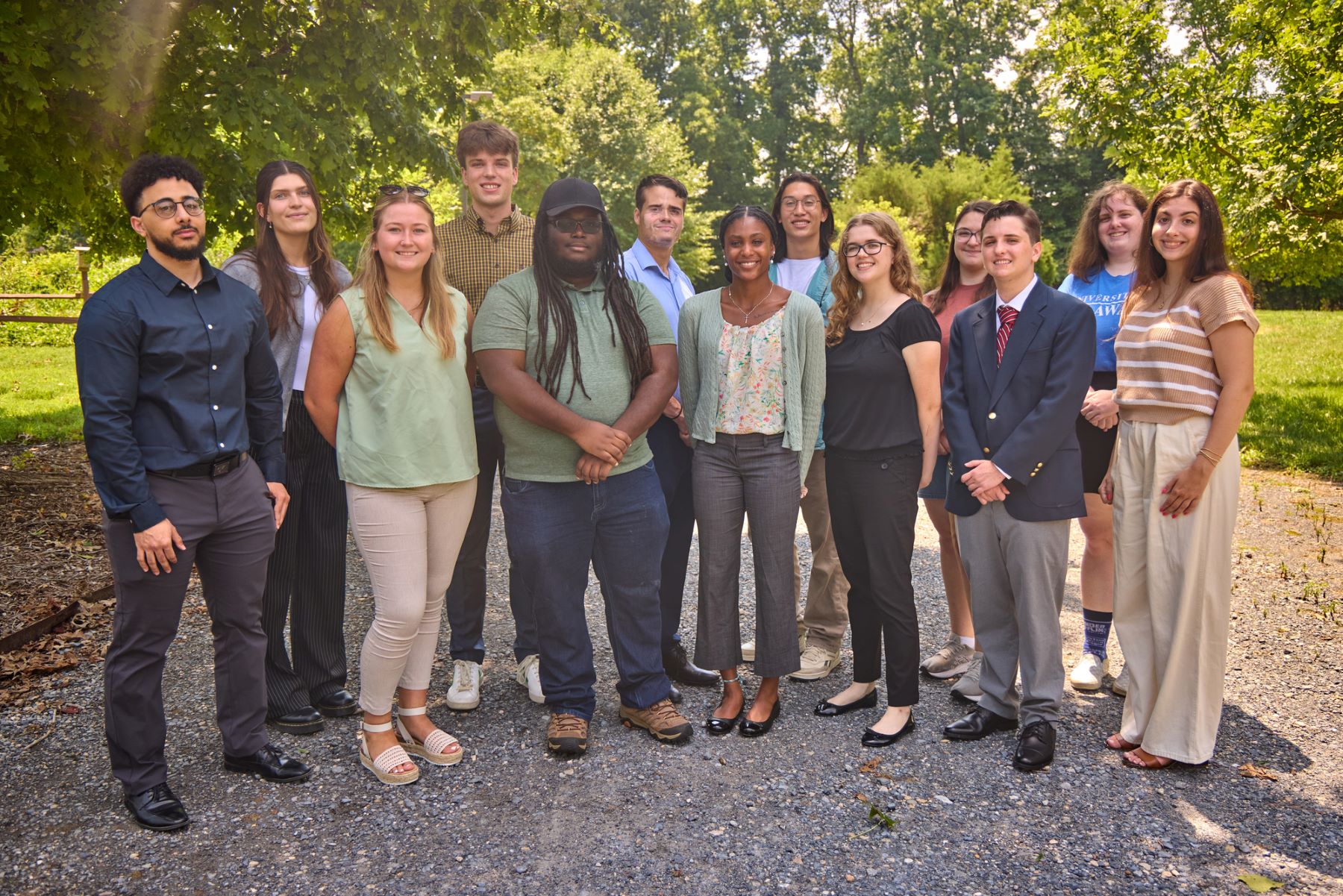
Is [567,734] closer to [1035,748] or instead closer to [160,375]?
[1035,748]

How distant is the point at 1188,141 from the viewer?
35.5 feet

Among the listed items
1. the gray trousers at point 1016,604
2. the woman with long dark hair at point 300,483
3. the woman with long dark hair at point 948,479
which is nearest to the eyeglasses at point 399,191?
the woman with long dark hair at point 300,483

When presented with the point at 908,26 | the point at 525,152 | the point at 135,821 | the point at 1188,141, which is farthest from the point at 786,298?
the point at 908,26

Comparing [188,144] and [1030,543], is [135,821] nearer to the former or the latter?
[1030,543]

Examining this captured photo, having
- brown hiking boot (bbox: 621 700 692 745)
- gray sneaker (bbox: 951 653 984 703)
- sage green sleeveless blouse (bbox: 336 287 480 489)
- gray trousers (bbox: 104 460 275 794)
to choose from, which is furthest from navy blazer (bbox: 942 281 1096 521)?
gray trousers (bbox: 104 460 275 794)

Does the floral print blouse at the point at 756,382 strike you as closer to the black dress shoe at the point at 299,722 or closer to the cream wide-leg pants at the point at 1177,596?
the cream wide-leg pants at the point at 1177,596

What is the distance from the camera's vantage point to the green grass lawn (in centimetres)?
1108

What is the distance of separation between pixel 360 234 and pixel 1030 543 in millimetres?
8578

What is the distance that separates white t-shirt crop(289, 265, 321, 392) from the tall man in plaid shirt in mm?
675

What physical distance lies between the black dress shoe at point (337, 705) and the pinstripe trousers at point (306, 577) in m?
0.03

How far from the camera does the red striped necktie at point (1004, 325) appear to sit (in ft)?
13.8

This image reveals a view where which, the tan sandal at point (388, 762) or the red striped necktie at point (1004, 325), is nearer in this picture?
the tan sandal at point (388, 762)

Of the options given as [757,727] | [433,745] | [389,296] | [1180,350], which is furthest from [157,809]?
[1180,350]

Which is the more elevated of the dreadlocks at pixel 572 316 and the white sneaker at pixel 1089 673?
the dreadlocks at pixel 572 316
